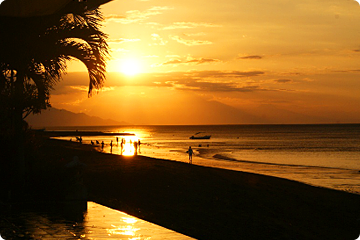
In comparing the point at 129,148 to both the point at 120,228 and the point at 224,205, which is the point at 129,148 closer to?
the point at 224,205

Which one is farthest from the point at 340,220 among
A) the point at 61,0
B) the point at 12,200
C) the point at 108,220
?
the point at 61,0

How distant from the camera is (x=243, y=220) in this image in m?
13.3

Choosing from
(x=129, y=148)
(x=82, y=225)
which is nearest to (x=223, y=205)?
(x=82, y=225)

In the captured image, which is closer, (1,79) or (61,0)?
(61,0)

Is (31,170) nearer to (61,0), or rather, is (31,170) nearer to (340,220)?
(61,0)

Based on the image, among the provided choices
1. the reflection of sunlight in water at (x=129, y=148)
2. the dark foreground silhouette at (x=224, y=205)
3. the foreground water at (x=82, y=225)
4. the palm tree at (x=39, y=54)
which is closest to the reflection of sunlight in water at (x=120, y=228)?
the foreground water at (x=82, y=225)

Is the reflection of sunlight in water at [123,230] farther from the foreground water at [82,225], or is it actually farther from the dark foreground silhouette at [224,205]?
the dark foreground silhouette at [224,205]

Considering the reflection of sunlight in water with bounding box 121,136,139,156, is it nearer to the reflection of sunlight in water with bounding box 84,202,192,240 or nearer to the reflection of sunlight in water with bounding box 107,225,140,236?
the reflection of sunlight in water with bounding box 84,202,192,240

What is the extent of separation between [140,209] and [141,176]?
25.3ft

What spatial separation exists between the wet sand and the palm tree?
227 centimetres

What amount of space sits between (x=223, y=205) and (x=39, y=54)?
846 centimetres

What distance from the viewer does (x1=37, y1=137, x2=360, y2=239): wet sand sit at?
39.0ft

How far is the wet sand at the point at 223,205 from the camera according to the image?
11.9 metres

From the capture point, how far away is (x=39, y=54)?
1204cm
